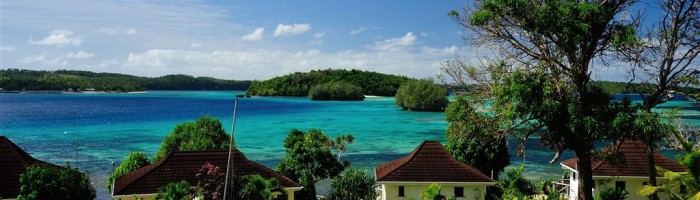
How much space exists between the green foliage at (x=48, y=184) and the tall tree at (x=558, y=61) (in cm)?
1495

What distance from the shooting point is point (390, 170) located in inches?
993

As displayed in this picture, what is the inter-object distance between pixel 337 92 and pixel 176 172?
15459cm

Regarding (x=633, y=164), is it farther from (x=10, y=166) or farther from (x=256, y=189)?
(x=10, y=166)

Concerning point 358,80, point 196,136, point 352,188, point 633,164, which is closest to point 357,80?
point 358,80

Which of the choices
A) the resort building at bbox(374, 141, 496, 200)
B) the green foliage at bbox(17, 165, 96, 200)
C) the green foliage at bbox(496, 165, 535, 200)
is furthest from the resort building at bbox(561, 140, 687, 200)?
the green foliage at bbox(17, 165, 96, 200)

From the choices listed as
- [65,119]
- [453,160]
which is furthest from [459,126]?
[65,119]

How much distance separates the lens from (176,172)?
22391 millimetres

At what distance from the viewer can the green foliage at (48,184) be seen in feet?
63.2

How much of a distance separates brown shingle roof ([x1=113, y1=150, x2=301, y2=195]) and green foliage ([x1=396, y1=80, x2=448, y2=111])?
97.8 m

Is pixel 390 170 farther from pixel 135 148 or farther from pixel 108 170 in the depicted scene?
pixel 135 148

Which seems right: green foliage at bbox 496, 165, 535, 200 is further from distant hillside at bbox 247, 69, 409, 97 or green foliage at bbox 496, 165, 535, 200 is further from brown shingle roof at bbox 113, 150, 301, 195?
distant hillside at bbox 247, 69, 409, 97

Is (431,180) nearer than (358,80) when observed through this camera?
Yes

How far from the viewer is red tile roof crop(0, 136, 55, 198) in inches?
824

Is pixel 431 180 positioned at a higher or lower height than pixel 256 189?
lower
